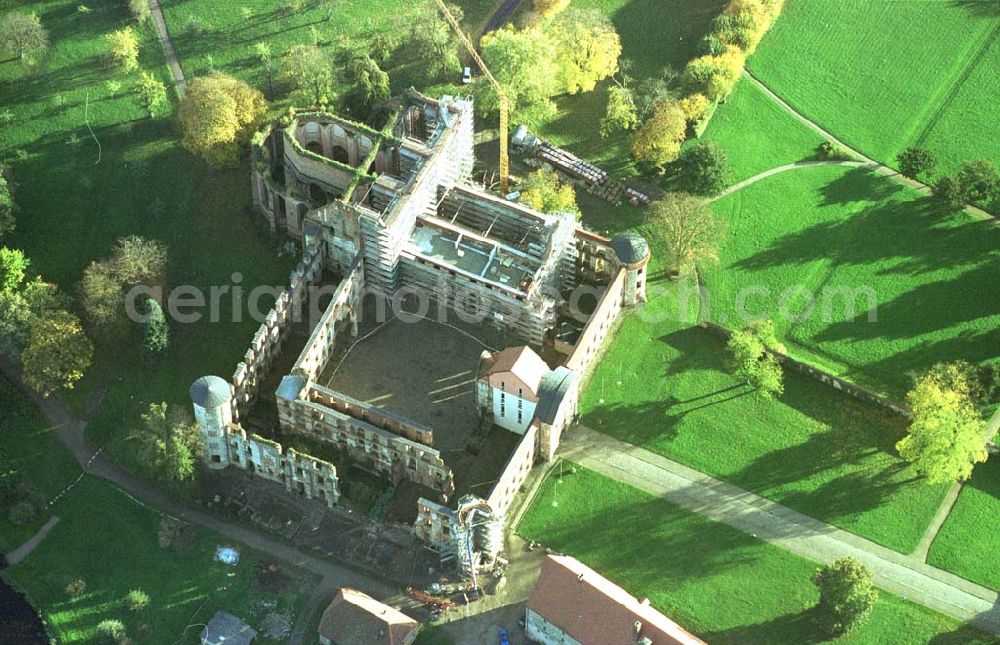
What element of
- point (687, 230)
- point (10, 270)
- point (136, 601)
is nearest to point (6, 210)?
point (10, 270)

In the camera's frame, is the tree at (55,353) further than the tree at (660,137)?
No

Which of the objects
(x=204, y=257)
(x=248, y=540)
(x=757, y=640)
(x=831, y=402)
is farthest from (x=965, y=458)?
(x=204, y=257)

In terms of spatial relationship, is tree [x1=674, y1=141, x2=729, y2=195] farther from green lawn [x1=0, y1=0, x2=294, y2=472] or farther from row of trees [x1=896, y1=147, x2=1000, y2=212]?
green lawn [x1=0, y1=0, x2=294, y2=472]

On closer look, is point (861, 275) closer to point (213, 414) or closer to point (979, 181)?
point (979, 181)

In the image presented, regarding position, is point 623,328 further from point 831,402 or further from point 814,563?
point 814,563

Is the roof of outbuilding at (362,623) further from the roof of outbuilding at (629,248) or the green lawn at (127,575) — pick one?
the roof of outbuilding at (629,248)

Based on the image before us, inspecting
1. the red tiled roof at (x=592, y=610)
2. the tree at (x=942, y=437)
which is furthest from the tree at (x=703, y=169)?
the red tiled roof at (x=592, y=610)
